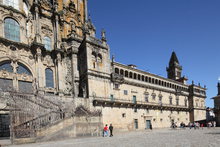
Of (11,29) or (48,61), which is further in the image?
(48,61)

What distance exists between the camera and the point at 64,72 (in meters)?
31.8

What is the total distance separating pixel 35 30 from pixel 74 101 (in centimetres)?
1353

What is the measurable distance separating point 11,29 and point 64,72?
10193 millimetres

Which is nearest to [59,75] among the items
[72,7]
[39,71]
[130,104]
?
[39,71]

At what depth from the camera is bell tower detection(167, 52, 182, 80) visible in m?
62.9

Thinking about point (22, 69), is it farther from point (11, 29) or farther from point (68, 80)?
point (68, 80)

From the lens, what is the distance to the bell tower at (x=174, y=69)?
206ft

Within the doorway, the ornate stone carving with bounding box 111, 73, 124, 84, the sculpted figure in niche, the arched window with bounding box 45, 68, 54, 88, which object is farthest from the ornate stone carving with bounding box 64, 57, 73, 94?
the sculpted figure in niche

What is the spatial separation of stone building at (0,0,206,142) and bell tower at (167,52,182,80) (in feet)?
78.3

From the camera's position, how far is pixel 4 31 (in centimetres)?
2683

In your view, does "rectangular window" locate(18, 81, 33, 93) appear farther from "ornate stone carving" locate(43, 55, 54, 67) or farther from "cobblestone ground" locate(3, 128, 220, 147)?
"cobblestone ground" locate(3, 128, 220, 147)

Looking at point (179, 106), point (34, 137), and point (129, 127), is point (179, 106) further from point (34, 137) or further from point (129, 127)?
point (34, 137)

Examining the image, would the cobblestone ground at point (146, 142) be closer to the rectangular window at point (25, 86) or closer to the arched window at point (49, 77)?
the rectangular window at point (25, 86)

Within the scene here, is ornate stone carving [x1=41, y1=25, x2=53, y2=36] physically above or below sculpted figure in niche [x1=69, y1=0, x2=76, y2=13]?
below
